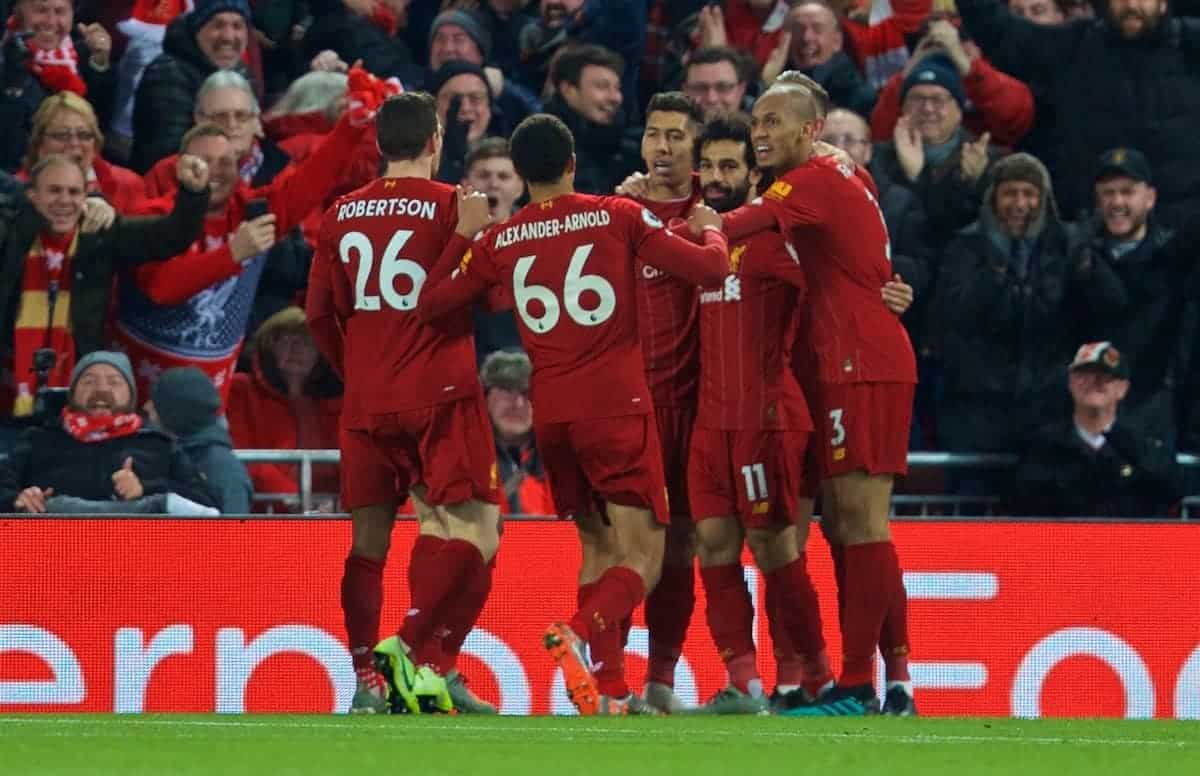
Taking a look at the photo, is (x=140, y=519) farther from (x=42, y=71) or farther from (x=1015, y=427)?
(x=1015, y=427)

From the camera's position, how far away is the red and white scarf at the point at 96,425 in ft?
36.2

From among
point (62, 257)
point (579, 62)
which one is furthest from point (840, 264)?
point (579, 62)

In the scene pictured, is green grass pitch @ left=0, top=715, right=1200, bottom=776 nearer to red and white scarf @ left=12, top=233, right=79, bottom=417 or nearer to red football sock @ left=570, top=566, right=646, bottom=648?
red football sock @ left=570, top=566, right=646, bottom=648

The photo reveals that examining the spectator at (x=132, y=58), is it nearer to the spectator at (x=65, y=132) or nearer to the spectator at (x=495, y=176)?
the spectator at (x=65, y=132)

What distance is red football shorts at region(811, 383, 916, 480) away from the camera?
934cm

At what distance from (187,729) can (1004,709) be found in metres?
3.99

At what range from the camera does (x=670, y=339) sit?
32.6 ft

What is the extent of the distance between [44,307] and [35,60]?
177cm

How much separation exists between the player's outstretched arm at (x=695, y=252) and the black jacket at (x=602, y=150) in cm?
404

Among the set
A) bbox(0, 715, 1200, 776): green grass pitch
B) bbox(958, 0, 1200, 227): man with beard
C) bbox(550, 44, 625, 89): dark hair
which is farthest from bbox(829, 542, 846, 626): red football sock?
bbox(550, 44, 625, 89): dark hair

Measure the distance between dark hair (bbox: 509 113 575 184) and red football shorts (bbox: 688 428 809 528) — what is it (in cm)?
114

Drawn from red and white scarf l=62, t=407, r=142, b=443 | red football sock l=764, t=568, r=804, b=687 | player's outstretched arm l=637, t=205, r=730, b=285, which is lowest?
red football sock l=764, t=568, r=804, b=687

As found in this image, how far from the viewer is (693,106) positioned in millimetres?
10047

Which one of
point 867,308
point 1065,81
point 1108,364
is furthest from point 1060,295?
point 867,308
